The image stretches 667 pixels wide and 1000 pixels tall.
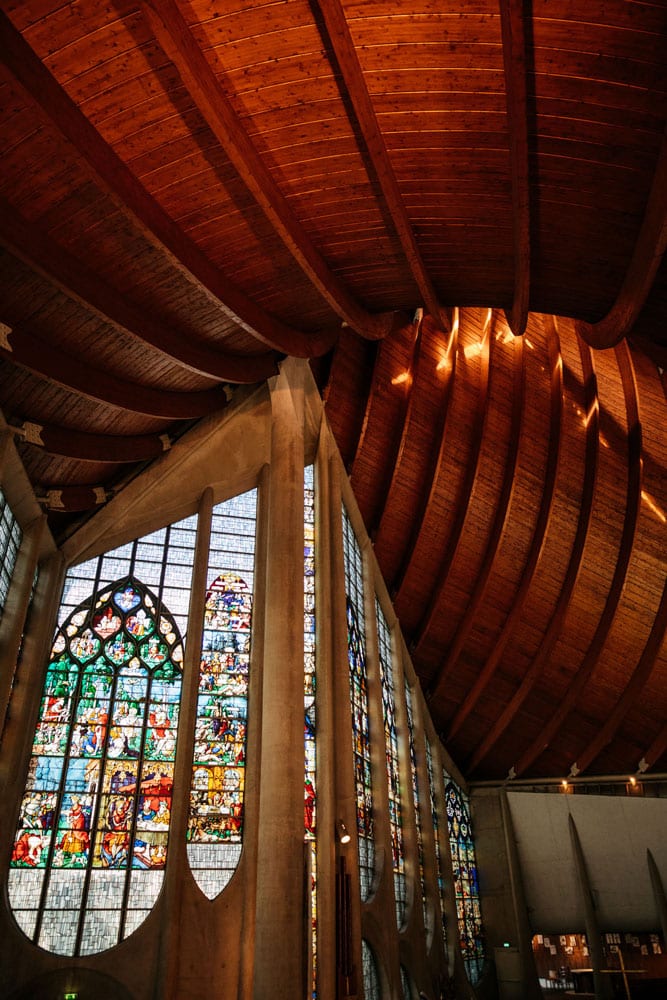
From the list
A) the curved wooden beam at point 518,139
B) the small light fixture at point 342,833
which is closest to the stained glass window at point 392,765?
the small light fixture at point 342,833

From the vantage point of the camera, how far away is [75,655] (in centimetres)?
1156

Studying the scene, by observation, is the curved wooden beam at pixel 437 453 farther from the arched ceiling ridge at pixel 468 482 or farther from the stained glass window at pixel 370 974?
the stained glass window at pixel 370 974

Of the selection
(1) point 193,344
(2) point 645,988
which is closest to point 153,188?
(1) point 193,344

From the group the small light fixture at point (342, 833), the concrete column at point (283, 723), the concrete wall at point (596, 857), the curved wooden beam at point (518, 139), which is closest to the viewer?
the curved wooden beam at point (518, 139)

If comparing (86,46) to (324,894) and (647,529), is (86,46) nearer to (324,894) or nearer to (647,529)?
(324,894)

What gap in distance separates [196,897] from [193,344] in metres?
7.69

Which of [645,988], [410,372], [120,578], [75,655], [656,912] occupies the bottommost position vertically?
A: [645,988]

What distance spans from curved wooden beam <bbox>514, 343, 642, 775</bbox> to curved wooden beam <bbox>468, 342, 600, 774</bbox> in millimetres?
761

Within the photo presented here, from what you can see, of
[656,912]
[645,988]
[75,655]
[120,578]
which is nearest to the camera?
[75,655]

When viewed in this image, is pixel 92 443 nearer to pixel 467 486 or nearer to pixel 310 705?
pixel 310 705

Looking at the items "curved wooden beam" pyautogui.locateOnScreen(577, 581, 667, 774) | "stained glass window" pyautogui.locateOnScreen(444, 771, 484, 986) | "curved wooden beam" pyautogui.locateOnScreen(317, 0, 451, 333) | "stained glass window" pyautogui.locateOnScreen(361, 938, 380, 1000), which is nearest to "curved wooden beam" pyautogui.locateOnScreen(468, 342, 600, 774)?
"curved wooden beam" pyautogui.locateOnScreen(577, 581, 667, 774)

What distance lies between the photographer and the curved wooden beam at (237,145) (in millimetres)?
5711

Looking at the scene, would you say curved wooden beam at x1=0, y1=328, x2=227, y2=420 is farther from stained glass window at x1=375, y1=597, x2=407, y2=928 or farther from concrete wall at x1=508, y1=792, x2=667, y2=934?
concrete wall at x1=508, y1=792, x2=667, y2=934

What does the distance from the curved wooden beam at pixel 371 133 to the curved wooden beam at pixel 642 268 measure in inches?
88.3
